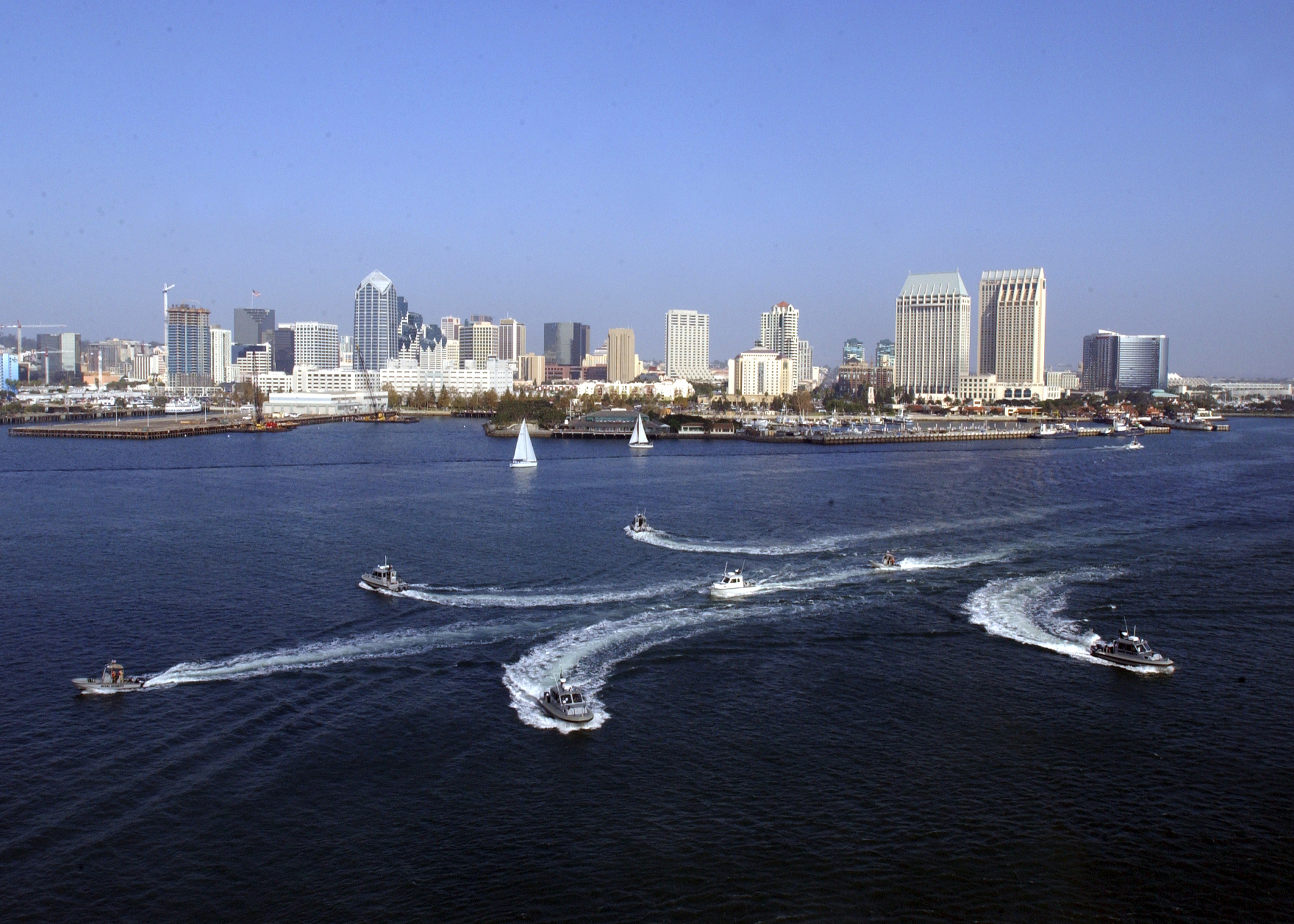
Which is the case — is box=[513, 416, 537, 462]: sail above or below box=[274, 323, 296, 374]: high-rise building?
below

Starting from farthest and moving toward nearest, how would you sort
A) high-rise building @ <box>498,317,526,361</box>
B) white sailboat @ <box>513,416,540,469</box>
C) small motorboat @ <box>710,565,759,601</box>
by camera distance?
high-rise building @ <box>498,317,526,361</box>, white sailboat @ <box>513,416,540,469</box>, small motorboat @ <box>710,565,759,601</box>

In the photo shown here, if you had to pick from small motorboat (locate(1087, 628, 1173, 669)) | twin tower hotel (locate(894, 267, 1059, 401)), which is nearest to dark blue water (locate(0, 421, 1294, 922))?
small motorboat (locate(1087, 628, 1173, 669))

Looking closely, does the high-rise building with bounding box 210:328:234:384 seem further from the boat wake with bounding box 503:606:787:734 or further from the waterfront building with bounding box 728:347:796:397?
the boat wake with bounding box 503:606:787:734

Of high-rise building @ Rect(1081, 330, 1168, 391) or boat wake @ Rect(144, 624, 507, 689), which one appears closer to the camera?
boat wake @ Rect(144, 624, 507, 689)

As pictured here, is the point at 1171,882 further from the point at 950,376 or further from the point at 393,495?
the point at 950,376

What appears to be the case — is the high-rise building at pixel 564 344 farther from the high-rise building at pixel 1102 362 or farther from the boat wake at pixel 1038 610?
the boat wake at pixel 1038 610

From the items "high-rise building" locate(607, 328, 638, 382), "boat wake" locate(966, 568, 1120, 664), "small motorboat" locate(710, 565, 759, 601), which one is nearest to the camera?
"boat wake" locate(966, 568, 1120, 664)
